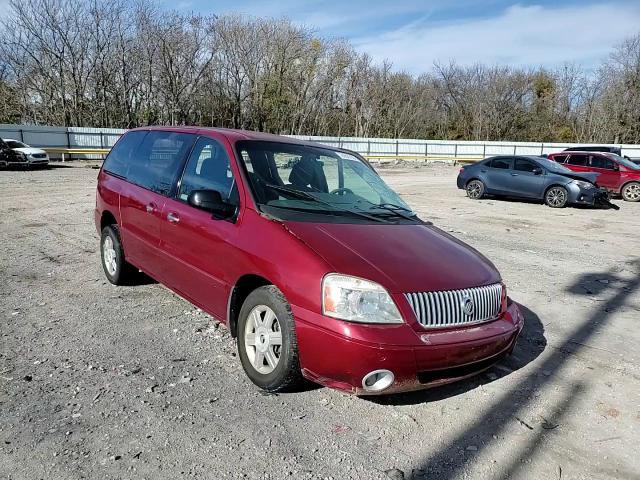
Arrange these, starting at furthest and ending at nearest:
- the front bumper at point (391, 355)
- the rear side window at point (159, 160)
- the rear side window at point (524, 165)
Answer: the rear side window at point (524, 165), the rear side window at point (159, 160), the front bumper at point (391, 355)

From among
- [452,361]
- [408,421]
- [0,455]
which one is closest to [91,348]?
[0,455]

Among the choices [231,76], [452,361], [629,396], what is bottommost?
[629,396]

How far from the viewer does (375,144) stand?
128 ft

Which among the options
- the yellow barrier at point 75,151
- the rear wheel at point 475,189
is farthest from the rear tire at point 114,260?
the yellow barrier at point 75,151

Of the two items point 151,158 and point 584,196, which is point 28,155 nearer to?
point 151,158

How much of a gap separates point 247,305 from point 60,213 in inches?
348

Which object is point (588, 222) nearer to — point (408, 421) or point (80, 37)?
point (408, 421)

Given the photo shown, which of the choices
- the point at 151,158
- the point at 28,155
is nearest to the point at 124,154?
the point at 151,158

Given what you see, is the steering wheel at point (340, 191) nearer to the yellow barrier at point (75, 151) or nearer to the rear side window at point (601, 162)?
the rear side window at point (601, 162)

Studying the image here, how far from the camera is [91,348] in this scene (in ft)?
13.2

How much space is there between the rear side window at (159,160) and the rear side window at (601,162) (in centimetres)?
1666

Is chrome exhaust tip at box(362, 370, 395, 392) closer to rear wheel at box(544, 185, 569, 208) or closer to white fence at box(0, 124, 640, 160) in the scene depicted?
rear wheel at box(544, 185, 569, 208)

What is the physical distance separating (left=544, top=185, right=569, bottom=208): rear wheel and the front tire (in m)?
13.7

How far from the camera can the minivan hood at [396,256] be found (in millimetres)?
3131
